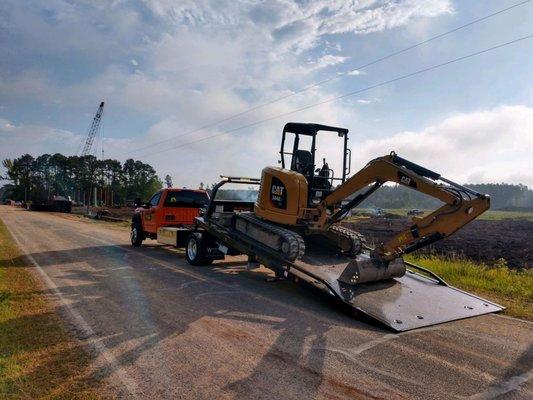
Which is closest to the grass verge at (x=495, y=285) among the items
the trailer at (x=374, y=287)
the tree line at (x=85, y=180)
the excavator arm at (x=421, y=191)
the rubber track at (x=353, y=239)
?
the trailer at (x=374, y=287)

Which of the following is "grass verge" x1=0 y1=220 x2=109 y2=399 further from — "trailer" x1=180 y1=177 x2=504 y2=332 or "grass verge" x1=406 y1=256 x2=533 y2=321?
"grass verge" x1=406 y1=256 x2=533 y2=321

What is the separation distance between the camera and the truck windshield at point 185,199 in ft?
→ 46.1

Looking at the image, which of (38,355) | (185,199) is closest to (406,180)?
(38,355)

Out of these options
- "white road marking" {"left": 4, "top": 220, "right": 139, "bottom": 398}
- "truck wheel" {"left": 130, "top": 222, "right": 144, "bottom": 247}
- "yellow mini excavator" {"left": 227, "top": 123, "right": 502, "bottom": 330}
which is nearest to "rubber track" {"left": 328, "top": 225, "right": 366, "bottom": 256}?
"yellow mini excavator" {"left": 227, "top": 123, "right": 502, "bottom": 330}

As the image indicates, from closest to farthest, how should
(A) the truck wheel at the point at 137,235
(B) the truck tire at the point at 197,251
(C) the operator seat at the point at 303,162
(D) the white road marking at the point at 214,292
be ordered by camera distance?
(D) the white road marking at the point at 214,292 < (C) the operator seat at the point at 303,162 < (B) the truck tire at the point at 197,251 < (A) the truck wheel at the point at 137,235

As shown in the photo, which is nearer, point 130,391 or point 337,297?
point 130,391

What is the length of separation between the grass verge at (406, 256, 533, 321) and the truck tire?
6043mm

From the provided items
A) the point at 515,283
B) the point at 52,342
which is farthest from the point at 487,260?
the point at 52,342

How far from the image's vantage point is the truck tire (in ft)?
35.9

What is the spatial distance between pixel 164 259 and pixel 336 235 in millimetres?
5377

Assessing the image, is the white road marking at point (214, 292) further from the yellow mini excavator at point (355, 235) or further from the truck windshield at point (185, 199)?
the truck windshield at point (185, 199)

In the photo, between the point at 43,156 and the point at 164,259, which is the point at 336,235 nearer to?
the point at 164,259

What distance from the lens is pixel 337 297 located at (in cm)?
675

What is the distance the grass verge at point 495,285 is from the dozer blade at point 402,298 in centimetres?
49
